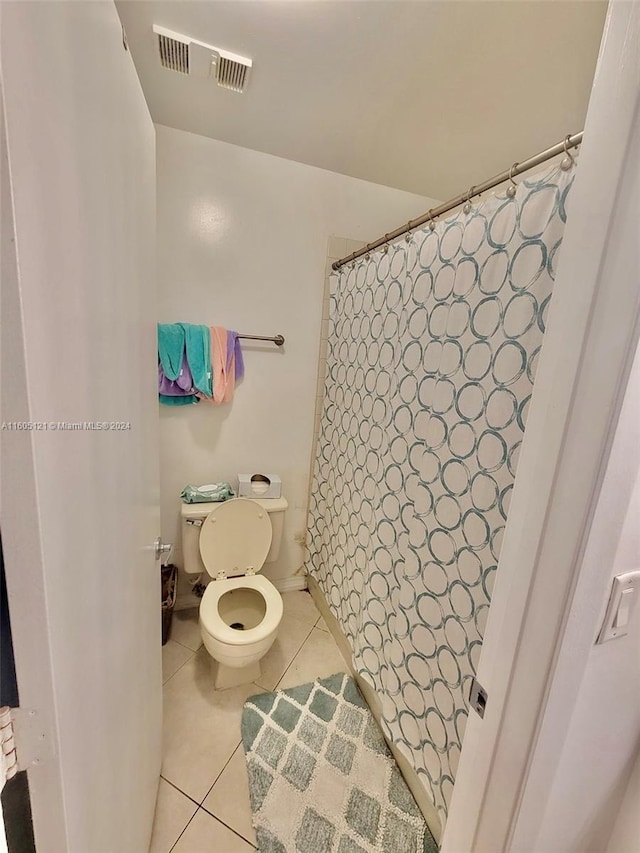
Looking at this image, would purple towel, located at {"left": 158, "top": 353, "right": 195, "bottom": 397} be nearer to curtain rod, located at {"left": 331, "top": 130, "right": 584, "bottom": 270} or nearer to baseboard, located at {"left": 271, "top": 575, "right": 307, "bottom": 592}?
curtain rod, located at {"left": 331, "top": 130, "right": 584, "bottom": 270}

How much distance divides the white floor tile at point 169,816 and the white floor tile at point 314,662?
0.50 m

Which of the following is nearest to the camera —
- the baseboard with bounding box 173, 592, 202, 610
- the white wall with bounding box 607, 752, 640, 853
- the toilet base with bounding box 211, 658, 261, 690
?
the white wall with bounding box 607, 752, 640, 853

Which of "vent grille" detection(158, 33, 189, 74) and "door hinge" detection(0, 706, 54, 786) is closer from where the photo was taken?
"door hinge" detection(0, 706, 54, 786)

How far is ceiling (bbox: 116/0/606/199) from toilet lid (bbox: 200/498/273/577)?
1714 mm

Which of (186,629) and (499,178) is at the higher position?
(499,178)

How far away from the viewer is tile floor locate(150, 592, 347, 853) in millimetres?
1083

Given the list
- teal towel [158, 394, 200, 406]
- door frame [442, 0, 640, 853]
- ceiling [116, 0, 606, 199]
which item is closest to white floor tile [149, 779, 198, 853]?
door frame [442, 0, 640, 853]

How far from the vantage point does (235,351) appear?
1.74 metres

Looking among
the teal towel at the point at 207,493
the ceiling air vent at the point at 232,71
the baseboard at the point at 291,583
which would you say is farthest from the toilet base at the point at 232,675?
the ceiling air vent at the point at 232,71

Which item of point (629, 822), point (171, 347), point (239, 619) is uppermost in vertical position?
point (171, 347)

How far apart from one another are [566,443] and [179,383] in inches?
61.6

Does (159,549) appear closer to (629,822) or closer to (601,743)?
(601,743)

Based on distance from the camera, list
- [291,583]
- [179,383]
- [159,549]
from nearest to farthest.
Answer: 1. [159,549]
2. [179,383]
3. [291,583]

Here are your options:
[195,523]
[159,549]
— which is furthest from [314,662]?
[159,549]
